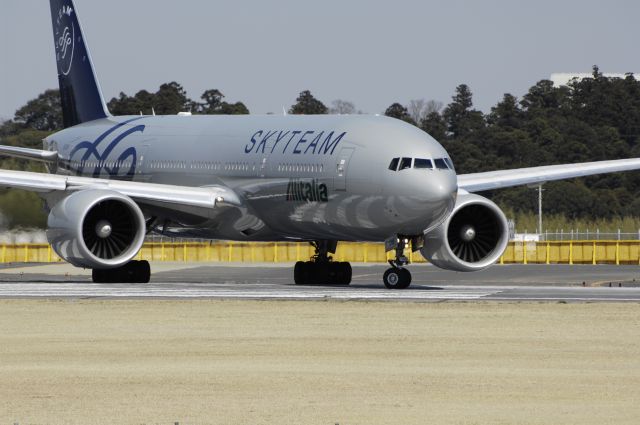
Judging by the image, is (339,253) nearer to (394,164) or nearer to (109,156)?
(109,156)

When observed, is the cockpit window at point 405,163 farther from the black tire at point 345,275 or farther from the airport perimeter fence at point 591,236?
the airport perimeter fence at point 591,236

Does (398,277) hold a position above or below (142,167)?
below

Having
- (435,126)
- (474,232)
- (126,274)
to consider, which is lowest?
(126,274)

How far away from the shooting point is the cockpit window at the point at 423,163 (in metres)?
33.3

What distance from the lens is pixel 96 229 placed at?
34.9 m

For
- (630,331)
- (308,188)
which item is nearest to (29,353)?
(630,331)

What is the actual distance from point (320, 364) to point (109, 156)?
25.4m

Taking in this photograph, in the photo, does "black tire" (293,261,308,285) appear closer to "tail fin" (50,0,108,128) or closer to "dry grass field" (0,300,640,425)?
"tail fin" (50,0,108,128)

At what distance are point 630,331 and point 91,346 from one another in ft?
25.8

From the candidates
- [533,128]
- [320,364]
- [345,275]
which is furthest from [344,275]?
[533,128]

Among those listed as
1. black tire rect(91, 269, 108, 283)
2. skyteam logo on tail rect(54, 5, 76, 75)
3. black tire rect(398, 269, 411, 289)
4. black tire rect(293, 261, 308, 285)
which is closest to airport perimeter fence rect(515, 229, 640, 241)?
skyteam logo on tail rect(54, 5, 76, 75)

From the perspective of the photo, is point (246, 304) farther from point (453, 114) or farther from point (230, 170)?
point (453, 114)

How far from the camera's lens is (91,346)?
66.6 ft

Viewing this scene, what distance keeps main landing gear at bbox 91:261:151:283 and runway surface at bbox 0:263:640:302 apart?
57 centimetres
